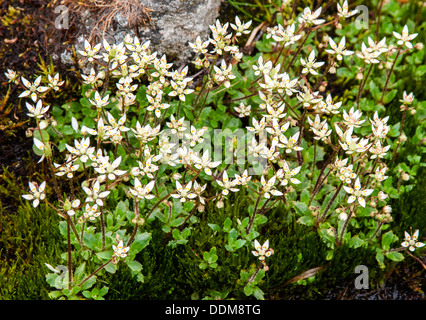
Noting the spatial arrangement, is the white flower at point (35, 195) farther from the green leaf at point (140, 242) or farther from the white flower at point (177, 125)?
the white flower at point (177, 125)

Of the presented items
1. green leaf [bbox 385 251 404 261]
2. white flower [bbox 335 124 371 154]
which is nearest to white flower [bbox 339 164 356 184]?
white flower [bbox 335 124 371 154]

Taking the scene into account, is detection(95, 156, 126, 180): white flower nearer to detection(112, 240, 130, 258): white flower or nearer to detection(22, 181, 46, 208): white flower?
detection(22, 181, 46, 208): white flower

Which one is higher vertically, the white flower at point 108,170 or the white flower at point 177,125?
the white flower at point 177,125

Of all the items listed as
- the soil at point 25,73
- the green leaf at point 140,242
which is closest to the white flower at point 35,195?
the green leaf at point 140,242

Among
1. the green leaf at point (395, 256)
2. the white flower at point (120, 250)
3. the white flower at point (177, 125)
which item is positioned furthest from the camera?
the green leaf at point (395, 256)

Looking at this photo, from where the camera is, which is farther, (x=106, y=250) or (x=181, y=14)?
(x=181, y=14)
